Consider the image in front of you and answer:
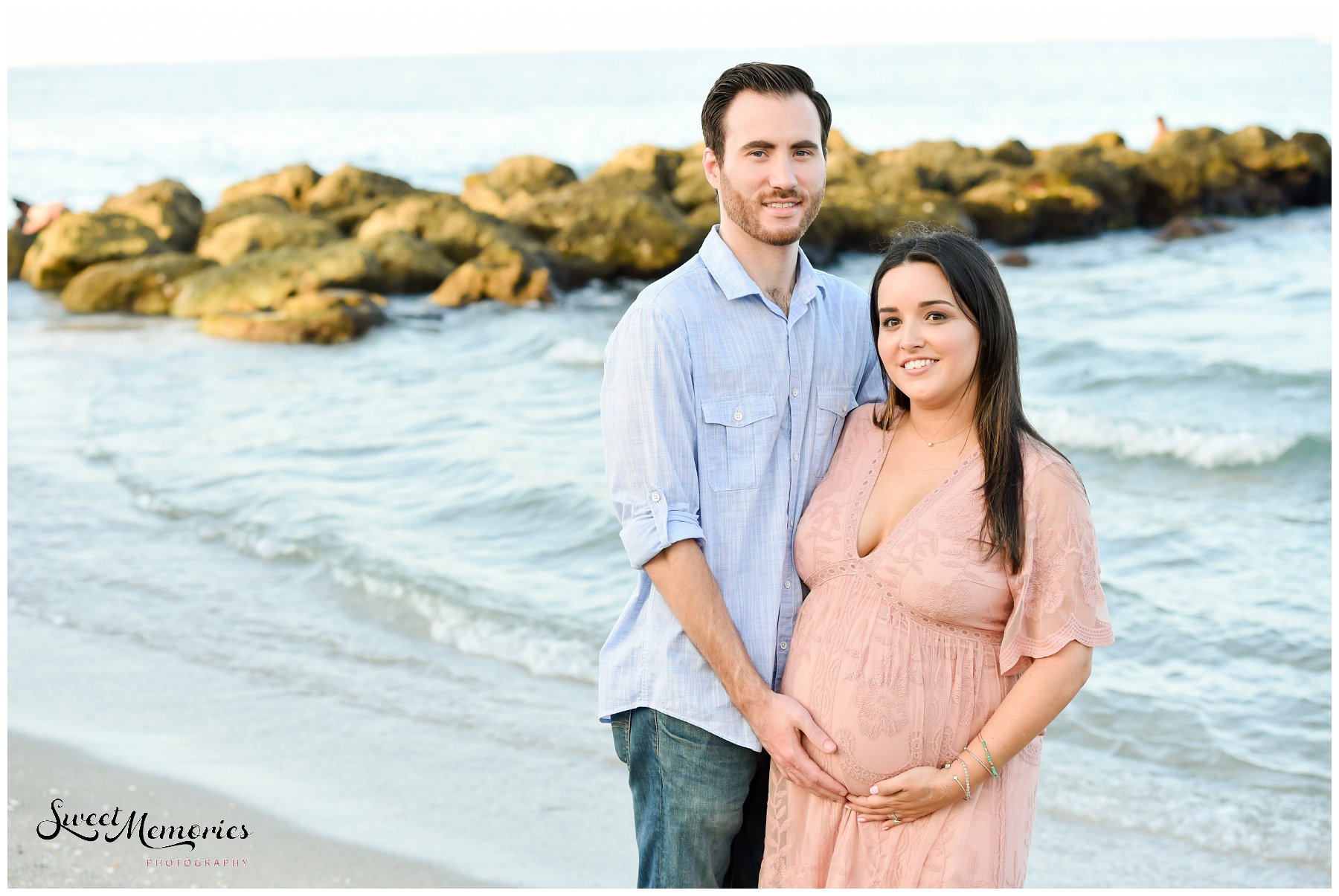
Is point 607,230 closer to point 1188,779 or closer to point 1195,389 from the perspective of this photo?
point 1195,389

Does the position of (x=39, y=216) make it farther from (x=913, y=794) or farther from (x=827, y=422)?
(x=913, y=794)

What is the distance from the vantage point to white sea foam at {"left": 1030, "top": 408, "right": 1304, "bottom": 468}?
986cm

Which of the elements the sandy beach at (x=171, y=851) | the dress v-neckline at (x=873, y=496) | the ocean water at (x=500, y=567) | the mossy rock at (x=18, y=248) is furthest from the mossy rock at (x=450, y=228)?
the dress v-neckline at (x=873, y=496)

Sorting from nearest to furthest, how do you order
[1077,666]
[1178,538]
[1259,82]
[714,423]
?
[1077,666] < [714,423] < [1178,538] < [1259,82]

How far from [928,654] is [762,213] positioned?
1.06m

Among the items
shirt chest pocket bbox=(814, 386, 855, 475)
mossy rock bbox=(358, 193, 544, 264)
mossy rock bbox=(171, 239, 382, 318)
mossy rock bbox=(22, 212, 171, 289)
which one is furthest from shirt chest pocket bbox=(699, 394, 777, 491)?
mossy rock bbox=(22, 212, 171, 289)

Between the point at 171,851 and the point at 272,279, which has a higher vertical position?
the point at 272,279

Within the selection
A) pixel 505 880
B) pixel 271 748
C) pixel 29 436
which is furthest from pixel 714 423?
pixel 29 436

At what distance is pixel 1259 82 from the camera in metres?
64.4

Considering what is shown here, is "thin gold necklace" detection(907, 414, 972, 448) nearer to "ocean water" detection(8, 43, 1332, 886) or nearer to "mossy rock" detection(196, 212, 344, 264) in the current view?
"ocean water" detection(8, 43, 1332, 886)

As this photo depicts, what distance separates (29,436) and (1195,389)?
34.6 ft

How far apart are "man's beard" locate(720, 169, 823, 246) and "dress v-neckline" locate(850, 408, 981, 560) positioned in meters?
0.49

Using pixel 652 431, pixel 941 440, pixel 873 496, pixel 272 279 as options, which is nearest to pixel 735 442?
pixel 652 431

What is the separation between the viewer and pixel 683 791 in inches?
114
